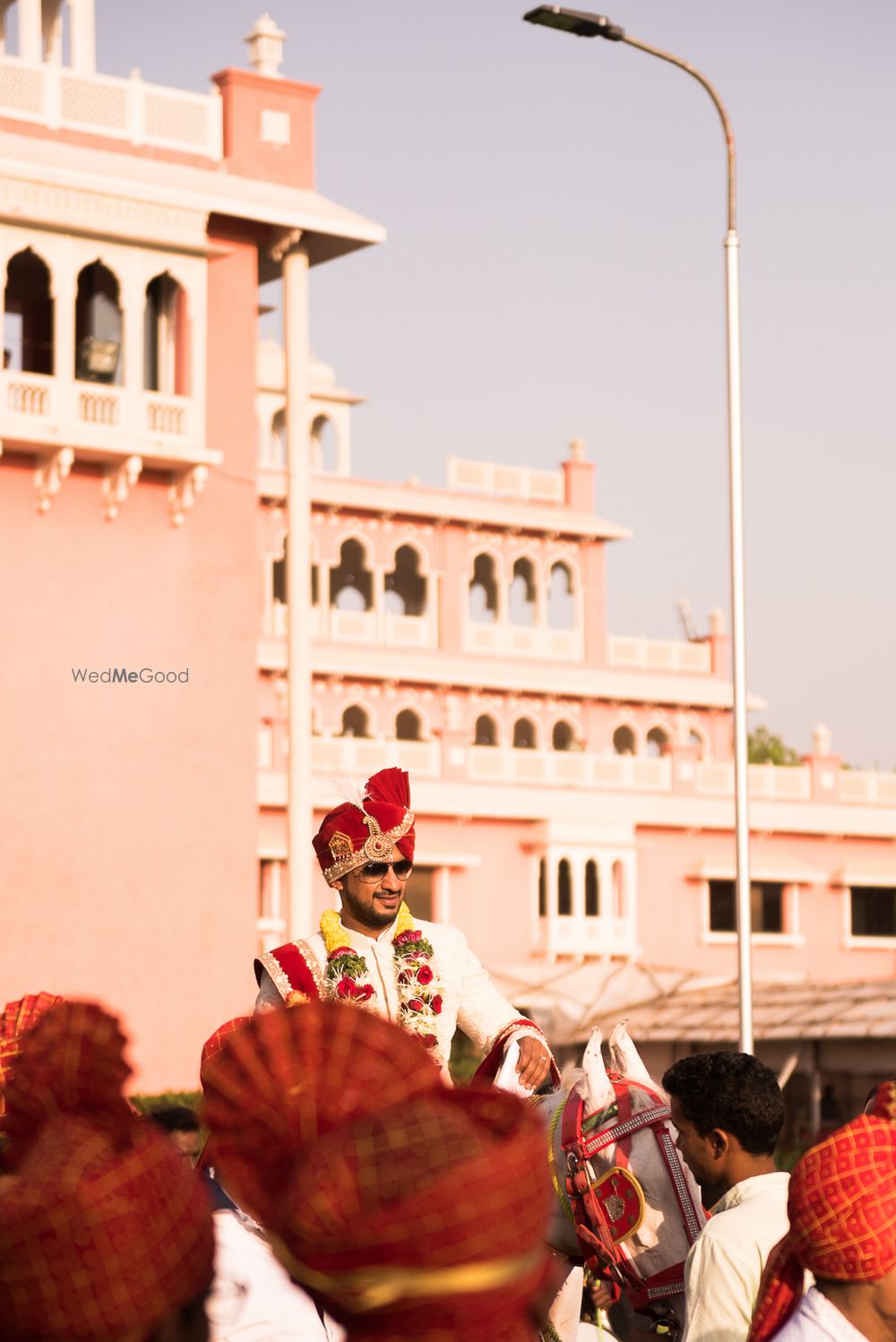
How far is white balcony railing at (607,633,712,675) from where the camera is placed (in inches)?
2005

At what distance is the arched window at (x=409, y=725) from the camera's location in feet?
160

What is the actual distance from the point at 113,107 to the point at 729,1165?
61.4 ft

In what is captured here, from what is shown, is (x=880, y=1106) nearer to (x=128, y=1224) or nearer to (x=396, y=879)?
(x=396, y=879)

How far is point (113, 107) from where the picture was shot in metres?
21.8

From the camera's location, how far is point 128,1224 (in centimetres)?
172

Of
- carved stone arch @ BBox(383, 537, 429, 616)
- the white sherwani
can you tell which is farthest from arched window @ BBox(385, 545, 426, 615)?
the white sherwani

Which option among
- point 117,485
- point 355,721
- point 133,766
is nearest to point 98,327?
point 117,485

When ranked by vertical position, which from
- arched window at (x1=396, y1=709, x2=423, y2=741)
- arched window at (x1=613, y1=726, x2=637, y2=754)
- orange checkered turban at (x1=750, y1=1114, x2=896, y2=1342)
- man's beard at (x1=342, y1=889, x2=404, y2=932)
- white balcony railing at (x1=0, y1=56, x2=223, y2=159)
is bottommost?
orange checkered turban at (x1=750, y1=1114, x2=896, y2=1342)

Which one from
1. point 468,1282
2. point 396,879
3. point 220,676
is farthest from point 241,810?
point 468,1282

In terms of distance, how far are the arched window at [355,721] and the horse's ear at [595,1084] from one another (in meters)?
42.5

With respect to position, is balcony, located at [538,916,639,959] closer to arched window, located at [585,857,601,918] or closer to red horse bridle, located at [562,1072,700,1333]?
arched window, located at [585,857,601,918]

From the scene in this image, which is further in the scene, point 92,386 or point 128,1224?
point 92,386

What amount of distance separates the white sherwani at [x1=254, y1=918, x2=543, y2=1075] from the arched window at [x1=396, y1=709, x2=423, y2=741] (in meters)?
43.1

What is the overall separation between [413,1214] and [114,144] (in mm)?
21283
